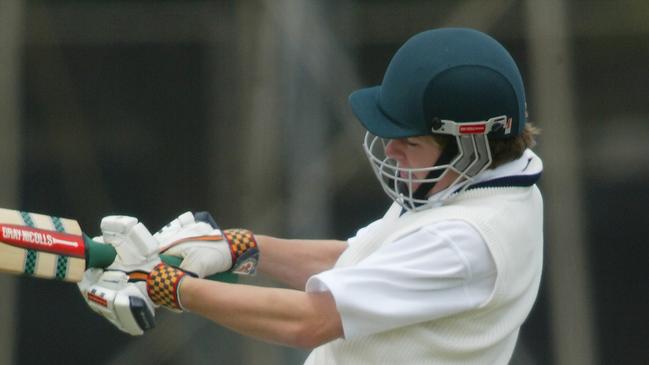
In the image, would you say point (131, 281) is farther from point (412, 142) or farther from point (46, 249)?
point (412, 142)

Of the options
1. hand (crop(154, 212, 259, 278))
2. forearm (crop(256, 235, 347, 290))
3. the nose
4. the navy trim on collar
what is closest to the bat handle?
hand (crop(154, 212, 259, 278))

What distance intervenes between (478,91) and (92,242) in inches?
37.2

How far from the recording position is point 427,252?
3.13m

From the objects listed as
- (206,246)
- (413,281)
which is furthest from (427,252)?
(206,246)

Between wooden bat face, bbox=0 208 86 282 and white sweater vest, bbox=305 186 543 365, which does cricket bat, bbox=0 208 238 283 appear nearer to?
wooden bat face, bbox=0 208 86 282

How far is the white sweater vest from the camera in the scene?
10.5 ft

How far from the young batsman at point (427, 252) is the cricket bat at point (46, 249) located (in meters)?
0.05

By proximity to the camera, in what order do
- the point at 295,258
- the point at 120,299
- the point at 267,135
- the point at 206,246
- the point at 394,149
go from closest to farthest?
1. the point at 120,299
2. the point at 394,149
3. the point at 206,246
4. the point at 295,258
5. the point at 267,135

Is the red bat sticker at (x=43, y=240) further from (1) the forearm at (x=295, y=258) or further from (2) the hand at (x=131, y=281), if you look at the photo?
(1) the forearm at (x=295, y=258)

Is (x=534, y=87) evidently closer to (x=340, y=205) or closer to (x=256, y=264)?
(x=340, y=205)

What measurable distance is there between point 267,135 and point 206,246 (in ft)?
9.56

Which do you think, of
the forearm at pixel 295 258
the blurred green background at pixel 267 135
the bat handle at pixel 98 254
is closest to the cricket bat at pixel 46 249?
the bat handle at pixel 98 254

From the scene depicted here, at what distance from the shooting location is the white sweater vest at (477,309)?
319 centimetres

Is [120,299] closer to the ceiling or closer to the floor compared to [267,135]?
closer to the ceiling
